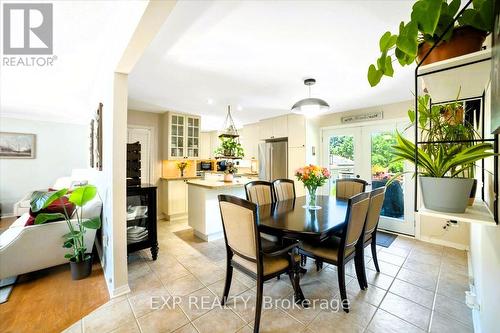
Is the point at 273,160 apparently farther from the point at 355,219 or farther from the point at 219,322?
the point at 219,322

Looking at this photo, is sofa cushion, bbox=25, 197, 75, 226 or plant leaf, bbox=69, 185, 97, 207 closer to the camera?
plant leaf, bbox=69, 185, 97, 207

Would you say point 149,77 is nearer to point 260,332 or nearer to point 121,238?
point 121,238

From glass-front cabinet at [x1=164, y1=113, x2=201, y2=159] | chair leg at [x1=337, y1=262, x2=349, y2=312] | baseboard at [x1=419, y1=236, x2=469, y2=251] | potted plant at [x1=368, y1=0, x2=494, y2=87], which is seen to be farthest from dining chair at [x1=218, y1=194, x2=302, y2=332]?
glass-front cabinet at [x1=164, y1=113, x2=201, y2=159]

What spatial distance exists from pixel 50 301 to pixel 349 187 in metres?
3.83

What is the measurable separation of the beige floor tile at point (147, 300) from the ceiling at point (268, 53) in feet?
8.12

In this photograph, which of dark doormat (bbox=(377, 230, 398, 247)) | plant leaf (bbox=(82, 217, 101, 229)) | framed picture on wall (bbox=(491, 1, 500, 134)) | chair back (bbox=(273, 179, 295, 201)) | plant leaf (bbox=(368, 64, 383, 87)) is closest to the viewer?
framed picture on wall (bbox=(491, 1, 500, 134))

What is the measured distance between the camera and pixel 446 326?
1.65 m

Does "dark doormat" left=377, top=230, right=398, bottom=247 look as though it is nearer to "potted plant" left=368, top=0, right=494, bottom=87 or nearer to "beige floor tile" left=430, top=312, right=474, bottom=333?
"beige floor tile" left=430, top=312, right=474, bottom=333

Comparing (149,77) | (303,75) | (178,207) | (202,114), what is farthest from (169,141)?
(303,75)

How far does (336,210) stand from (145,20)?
96.3 inches

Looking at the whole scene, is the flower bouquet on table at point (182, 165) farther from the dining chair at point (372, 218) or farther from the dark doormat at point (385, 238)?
the dark doormat at point (385, 238)

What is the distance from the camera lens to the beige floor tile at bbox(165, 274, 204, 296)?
2.10m

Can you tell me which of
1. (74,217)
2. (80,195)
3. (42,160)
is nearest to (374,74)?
(80,195)

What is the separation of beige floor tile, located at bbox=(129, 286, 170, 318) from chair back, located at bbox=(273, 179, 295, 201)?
181cm
